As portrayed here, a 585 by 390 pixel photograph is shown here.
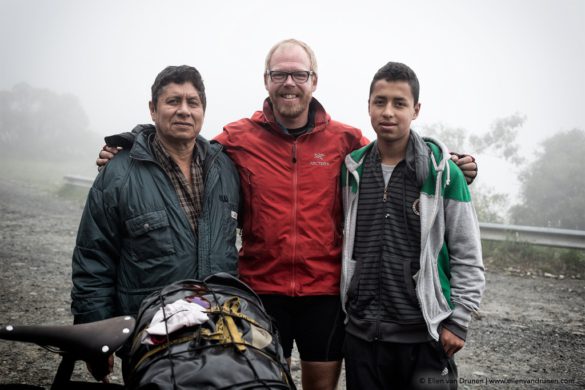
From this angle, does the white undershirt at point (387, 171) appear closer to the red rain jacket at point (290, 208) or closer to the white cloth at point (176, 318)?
the red rain jacket at point (290, 208)

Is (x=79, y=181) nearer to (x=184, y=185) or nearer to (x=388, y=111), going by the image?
(x=184, y=185)

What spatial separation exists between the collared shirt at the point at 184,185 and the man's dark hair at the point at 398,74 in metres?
1.36

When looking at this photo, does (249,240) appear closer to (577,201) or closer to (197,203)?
(197,203)

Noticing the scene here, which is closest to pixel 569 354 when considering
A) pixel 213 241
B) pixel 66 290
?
pixel 213 241

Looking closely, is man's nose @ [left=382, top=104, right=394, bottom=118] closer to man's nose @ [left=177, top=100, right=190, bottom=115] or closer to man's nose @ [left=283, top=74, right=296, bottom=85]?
man's nose @ [left=283, top=74, right=296, bottom=85]

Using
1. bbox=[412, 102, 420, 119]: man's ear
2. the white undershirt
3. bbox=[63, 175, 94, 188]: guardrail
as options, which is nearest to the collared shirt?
the white undershirt

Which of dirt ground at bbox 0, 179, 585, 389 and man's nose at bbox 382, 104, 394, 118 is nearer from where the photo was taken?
man's nose at bbox 382, 104, 394, 118

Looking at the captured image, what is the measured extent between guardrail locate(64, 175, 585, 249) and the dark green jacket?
6.54m

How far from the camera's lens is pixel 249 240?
333 cm

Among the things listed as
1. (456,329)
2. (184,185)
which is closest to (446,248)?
(456,329)

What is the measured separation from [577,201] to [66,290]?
10520 millimetres

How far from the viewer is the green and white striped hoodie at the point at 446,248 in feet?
8.82

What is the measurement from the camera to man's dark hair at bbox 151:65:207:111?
117 inches

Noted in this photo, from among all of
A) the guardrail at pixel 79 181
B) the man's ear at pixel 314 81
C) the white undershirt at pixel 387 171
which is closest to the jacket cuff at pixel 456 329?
the white undershirt at pixel 387 171
